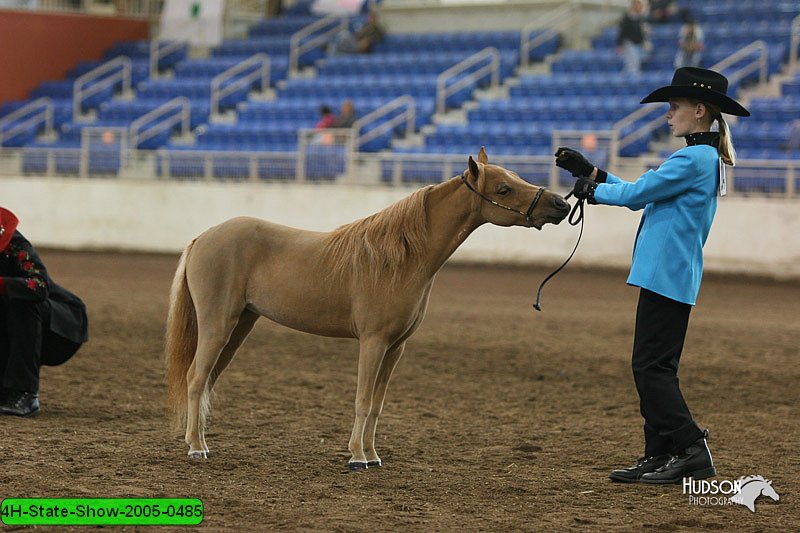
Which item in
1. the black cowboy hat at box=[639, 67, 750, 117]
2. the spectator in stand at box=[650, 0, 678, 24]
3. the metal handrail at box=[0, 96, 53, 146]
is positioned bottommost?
the metal handrail at box=[0, 96, 53, 146]

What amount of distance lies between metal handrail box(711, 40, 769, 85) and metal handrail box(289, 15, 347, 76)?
1001 cm

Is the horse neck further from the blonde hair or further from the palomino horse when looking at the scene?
the blonde hair

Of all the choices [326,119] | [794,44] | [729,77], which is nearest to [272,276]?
[729,77]

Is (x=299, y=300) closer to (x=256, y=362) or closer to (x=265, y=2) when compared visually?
(x=256, y=362)

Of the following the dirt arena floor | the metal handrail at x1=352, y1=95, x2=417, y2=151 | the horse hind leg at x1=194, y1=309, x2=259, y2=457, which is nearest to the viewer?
the dirt arena floor

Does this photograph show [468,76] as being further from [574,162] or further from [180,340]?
[574,162]

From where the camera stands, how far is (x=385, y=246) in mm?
5652

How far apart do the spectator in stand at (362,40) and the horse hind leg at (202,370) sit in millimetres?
19824

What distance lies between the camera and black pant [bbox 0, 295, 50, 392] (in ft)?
21.9

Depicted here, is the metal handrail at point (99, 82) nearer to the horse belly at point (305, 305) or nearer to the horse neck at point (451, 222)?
the horse belly at point (305, 305)

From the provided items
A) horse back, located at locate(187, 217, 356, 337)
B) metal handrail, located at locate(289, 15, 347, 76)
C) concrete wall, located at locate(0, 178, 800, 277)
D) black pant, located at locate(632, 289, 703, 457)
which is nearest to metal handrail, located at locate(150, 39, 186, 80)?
metal handrail, located at locate(289, 15, 347, 76)

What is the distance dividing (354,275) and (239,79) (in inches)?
795

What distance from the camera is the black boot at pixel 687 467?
535 cm

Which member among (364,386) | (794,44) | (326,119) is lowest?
(364,386)
